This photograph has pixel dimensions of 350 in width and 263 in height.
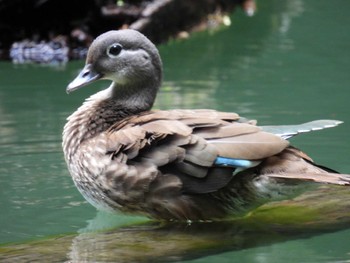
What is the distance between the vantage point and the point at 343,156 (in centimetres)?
682

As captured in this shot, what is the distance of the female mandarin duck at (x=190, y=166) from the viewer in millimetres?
5117

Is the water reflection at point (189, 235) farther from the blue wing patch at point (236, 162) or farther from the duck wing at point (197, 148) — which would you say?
the blue wing patch at point (236, 162)

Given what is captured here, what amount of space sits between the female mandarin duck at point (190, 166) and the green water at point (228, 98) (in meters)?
0.32

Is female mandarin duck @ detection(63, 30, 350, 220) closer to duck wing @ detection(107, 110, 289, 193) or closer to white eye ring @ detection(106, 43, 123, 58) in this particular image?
duck wing @ detection(107, 110, 289, 193)

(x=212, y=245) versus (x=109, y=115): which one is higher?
(x=109, y=115)

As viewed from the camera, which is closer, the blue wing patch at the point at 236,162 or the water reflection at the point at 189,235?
the water reflection at the point at 189,235

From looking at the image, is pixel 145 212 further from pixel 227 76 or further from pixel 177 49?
pixel 177 49

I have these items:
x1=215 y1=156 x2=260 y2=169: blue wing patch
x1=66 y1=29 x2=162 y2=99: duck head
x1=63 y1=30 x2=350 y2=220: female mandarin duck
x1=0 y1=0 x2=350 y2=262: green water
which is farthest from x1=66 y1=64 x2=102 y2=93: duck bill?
x1=215 y1=156 x2=260 y2=169: blue wing patch

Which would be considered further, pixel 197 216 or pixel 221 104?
pixel 221 104

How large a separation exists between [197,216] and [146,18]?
19.7ft

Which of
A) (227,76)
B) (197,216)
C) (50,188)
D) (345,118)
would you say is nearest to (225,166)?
(197,216)

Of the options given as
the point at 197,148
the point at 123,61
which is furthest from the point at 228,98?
the point at 197,148

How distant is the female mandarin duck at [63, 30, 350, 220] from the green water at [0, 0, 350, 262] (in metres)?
0.32

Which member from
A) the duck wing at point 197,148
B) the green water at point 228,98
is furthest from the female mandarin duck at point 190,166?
the green water at point 228,98
